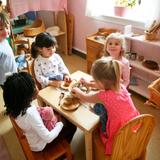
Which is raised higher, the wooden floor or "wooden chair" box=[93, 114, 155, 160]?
"wooden chair" box=[93, 114, 155, 160]

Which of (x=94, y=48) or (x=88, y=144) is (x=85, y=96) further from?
(x=94, y=48)

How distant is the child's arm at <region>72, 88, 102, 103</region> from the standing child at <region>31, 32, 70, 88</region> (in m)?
0.24

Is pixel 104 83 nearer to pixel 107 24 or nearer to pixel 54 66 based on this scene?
pixel 54 66

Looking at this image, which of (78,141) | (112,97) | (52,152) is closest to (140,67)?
(78,141)

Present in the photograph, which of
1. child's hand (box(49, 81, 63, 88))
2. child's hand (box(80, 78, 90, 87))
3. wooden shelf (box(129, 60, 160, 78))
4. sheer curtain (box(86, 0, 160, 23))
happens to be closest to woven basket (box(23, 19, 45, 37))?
sheer curtain (box(86, 0, 160, 23))

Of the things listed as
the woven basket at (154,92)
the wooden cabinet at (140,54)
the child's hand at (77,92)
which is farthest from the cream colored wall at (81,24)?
the child's hand at (77,92)

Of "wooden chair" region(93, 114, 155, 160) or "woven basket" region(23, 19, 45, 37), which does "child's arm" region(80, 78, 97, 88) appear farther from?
"woven basket" region(23, 19, 45, 37)

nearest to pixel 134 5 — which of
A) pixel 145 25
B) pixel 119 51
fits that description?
pixel 145 25

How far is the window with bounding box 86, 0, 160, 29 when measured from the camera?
226cm

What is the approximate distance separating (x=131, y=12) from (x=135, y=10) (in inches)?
2.6

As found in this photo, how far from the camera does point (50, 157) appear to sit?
1331mm

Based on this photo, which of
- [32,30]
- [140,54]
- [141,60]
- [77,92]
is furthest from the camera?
[32,30]

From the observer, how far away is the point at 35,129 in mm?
1215

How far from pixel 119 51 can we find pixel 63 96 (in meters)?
0.68
